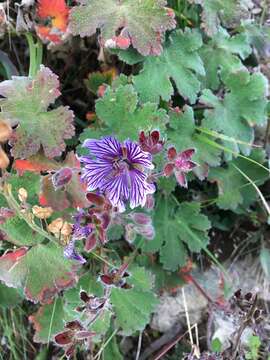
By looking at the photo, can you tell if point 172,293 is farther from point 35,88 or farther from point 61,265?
point 35,88

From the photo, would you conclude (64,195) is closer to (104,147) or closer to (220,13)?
(104,147)

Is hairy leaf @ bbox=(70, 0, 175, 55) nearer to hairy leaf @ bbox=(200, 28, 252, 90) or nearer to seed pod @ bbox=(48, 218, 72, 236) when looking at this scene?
hairy leaf @ bbox=(200, 28, 252, 90)

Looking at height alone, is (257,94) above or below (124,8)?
below

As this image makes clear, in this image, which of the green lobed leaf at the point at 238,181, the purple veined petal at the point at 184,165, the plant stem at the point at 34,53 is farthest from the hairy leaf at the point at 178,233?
the plant stem at the point at 34,53

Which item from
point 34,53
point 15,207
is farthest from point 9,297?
point 34,53

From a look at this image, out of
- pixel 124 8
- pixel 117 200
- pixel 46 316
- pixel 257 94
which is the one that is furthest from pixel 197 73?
pixel 46 316

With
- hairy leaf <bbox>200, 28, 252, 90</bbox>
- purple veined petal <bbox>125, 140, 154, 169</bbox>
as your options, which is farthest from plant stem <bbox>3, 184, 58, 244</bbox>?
hairy leaf <bbox>200, 28, 252, 90</bbox>

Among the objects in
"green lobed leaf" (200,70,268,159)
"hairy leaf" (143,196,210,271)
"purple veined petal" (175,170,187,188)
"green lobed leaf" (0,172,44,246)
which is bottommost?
"hairy leaf" (143,196,210,271)
